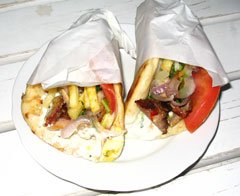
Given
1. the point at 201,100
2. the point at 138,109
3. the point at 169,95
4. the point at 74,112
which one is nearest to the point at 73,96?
the point at 74,112

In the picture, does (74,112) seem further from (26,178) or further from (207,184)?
A: (207,184)

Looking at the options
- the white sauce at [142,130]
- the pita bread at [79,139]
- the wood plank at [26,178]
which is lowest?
the wood plank at [26,178]

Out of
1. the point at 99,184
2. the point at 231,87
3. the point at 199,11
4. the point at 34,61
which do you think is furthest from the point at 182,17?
the point at 99,184

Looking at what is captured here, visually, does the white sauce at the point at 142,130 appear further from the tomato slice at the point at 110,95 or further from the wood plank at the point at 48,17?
the wood plank at the point at 48,17

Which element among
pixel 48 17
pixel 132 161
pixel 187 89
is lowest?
pixel 132 161

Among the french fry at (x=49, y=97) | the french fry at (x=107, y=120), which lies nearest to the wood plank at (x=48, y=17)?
the french fry at (x=49, y=97)
